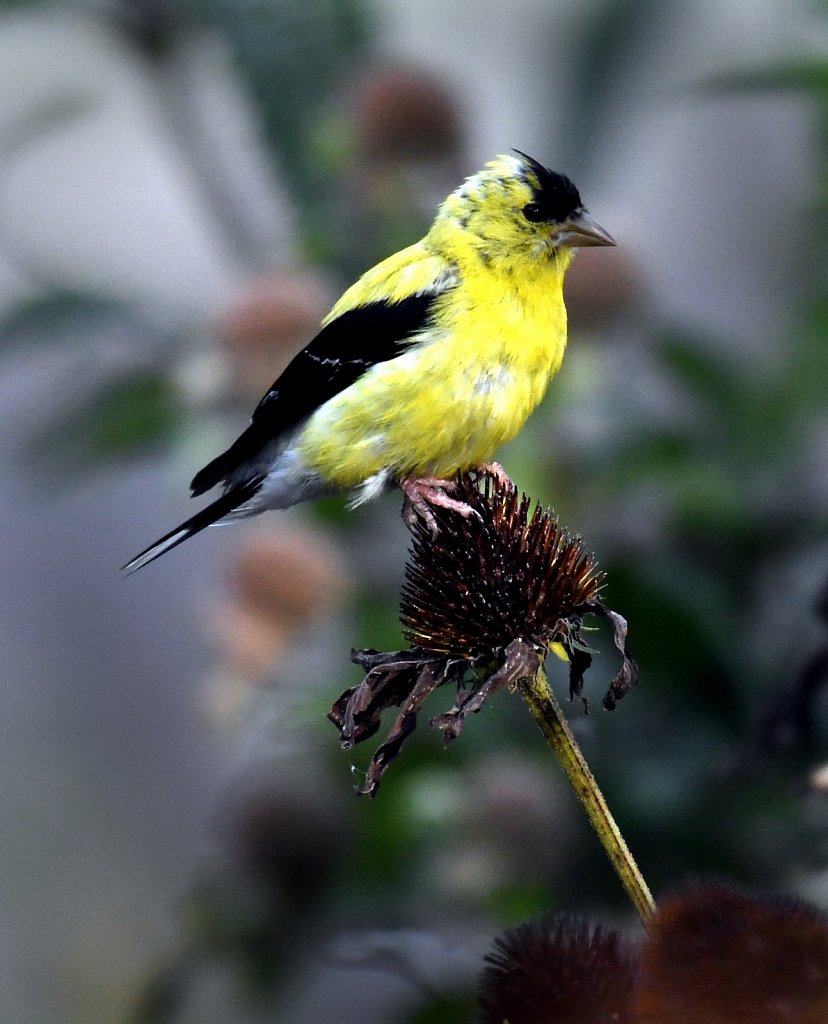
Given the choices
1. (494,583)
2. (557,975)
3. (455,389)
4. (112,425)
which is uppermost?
(112,425)

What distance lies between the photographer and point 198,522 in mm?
1109

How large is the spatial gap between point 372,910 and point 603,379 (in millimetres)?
680

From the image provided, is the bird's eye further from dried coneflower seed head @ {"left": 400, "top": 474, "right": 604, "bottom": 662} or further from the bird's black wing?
dried coneflower seed head @ {"left": 400, "top": 474, "right": 604, "bottom": 662}

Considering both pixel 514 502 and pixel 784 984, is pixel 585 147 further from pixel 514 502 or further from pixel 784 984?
pixel 784 984

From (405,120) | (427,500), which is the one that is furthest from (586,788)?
(405,120)

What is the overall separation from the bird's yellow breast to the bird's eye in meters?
0.04

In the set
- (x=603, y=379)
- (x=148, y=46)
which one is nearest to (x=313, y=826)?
(x=603, y=379)

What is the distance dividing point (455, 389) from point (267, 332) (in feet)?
1.86

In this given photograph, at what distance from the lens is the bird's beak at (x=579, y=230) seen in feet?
3.77

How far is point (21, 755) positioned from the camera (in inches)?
114

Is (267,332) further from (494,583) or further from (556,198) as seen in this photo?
(494,583)

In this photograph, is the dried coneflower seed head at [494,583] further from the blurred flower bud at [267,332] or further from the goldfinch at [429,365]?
the blurred flower bud at [267,332]

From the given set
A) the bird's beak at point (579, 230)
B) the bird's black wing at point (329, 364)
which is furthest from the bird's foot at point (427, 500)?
the bird's beak at point (579, 230)

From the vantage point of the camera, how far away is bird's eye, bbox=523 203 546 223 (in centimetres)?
118
